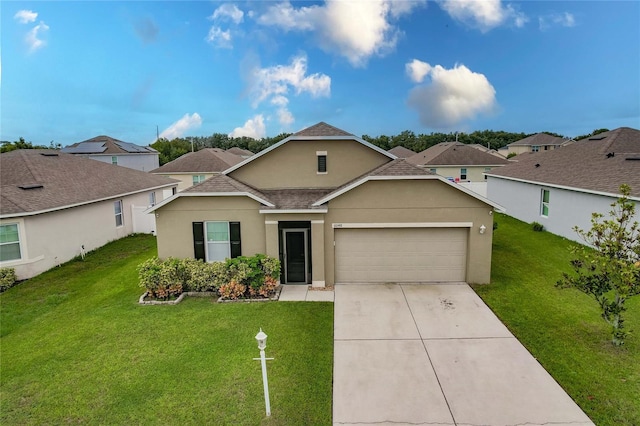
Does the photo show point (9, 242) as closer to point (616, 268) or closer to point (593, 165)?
point (616, 268)

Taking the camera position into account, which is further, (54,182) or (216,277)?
(54,182)

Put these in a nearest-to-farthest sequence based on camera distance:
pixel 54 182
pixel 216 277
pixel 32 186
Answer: pixel 216 277 → pixel 32 186 → pixel 54 182

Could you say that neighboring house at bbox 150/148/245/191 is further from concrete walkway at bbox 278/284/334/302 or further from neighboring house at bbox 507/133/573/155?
neighboring house at bbox 507/133/573/155

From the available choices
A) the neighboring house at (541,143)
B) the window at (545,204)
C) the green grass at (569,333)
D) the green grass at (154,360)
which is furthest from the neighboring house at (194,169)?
the neighboring house at (541,143)

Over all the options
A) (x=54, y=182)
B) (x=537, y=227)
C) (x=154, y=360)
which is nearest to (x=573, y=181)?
(x=537, y=227)

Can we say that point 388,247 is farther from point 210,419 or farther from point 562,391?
point 210,419

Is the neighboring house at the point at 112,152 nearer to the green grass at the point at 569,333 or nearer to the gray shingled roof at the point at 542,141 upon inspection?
the green grass at the point at 569,333

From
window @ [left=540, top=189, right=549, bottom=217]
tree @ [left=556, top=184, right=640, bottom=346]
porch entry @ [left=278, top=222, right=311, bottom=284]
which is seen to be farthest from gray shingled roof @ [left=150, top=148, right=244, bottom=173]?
tree @ [left=556, top=184, right=640, bottom=346]
